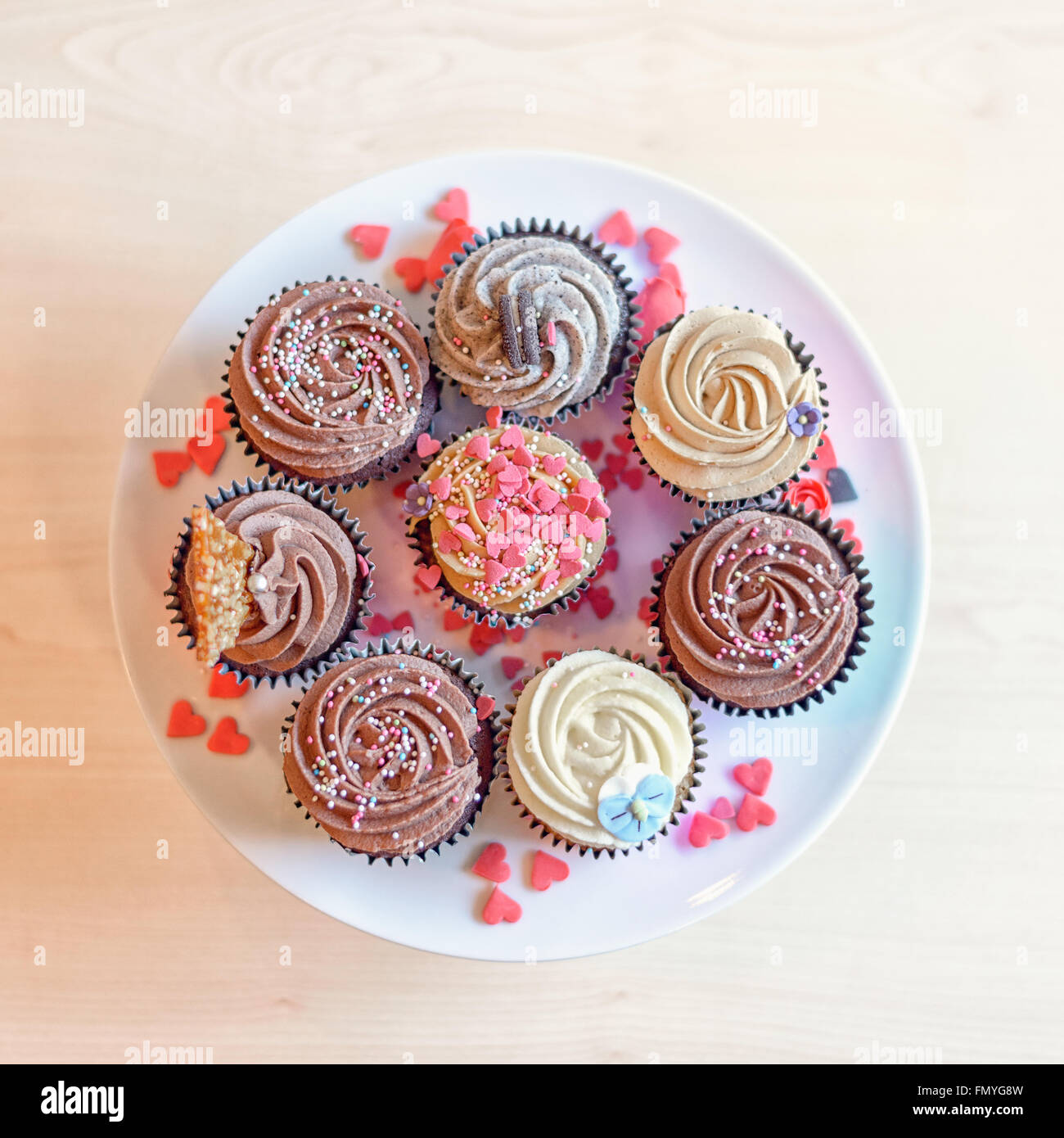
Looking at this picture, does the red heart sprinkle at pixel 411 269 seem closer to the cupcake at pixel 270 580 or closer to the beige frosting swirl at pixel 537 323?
the beige frosting swirl at pixel 537 323

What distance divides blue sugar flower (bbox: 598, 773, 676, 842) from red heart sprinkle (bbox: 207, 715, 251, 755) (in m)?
1.52

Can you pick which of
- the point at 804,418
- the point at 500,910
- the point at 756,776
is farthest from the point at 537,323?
the point at 500,910

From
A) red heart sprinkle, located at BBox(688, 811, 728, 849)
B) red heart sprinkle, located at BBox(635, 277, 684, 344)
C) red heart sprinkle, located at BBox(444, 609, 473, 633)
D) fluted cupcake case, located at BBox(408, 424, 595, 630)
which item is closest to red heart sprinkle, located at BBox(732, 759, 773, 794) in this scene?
red heart sprinkle, located at BBox(688, 811, 728, 849)

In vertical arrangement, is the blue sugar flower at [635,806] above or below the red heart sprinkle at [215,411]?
below

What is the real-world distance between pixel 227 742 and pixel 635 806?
1.70 m

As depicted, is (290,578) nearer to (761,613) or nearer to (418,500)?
(418,500)

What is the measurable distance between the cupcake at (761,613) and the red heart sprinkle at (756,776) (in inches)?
12.2

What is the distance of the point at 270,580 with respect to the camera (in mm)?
3410

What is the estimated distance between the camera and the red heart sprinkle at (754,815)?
12.3ft

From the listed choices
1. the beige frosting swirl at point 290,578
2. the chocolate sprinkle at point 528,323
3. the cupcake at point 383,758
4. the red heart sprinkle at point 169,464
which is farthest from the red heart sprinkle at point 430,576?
the red heart sprinkle at point 169,464

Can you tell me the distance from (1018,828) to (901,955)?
0.80 metres

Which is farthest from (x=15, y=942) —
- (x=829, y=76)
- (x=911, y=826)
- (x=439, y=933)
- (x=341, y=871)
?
(x=829, y=76)

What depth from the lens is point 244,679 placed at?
149 inches

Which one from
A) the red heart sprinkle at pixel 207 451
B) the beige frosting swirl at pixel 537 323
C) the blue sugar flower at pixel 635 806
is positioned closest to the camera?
the blue sugar flower at pixel 635 806
